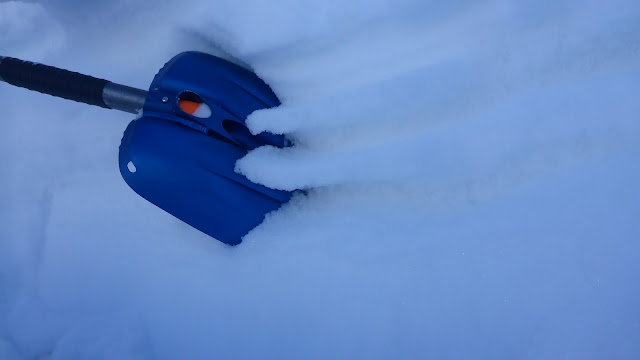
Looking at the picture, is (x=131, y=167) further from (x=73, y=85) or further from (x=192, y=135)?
(x=73, y=85)

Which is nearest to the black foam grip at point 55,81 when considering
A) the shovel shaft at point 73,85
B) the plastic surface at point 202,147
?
the shovel shaft at point 73,85

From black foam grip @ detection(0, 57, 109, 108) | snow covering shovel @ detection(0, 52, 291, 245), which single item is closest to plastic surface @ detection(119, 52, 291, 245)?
snow covering shovel @ detection(0, 52, 291, 245)

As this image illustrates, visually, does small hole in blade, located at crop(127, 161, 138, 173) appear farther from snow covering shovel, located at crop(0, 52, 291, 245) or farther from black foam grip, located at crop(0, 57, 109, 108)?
Answer: black foam grip, located at crop(0, 57, 109, 108)

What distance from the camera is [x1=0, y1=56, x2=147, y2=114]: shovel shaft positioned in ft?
2.86

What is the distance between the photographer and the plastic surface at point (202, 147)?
79 cm

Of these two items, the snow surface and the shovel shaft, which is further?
the shovel shaft

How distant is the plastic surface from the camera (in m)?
0.79

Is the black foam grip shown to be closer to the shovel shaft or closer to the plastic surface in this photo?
the shovel shaft

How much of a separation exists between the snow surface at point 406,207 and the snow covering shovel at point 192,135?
3 centimetres

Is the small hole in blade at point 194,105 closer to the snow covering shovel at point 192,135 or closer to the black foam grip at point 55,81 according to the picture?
the snow covering shovel at point 192,135

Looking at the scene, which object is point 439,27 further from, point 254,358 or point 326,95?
point 254,358

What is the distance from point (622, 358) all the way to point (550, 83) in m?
0.36

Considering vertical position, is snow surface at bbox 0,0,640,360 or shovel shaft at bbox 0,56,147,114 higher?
shovel shaft at bbox 0,56,147,114

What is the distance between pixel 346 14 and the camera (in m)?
0.77
